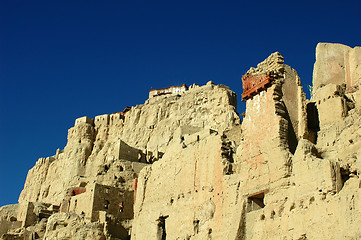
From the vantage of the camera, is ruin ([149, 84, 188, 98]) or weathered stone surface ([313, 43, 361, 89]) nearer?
weathered stone surface ([313, 43, 361, 89])

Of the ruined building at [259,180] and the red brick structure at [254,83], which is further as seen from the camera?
the red brick structure at [254,83]

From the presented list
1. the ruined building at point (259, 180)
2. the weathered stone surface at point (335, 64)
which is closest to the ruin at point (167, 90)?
the ruined building at point (259, 180)

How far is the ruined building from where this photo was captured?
661 inches

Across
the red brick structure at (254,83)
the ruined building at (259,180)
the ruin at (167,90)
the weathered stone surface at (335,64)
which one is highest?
the ruin at (167,90)

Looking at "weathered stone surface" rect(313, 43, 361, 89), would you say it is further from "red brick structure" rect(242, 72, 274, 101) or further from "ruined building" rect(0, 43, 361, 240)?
"red brick structure" rect(242, 72, 274, 101)

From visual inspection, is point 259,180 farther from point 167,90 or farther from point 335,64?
point 167,90

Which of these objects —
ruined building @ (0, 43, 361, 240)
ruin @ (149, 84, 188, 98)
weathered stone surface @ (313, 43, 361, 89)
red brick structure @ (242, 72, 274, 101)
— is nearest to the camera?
ruined building @ (0, 43, 361, 240)

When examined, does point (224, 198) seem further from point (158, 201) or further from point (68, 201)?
point (68, 201)

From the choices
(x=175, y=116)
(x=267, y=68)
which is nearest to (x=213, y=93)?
(x=175, y=116)

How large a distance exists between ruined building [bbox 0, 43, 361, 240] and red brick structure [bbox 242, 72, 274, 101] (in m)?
0.04

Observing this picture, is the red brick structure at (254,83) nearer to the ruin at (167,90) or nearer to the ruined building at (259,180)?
the ruined building at (259,180)

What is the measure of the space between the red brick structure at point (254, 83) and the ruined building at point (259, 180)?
0.15 ft

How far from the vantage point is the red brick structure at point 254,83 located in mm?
21031

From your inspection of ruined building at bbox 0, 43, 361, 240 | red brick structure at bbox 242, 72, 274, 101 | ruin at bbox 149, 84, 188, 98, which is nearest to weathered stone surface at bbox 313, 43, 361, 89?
ruined building at bbox 0, 43, 361, 240
